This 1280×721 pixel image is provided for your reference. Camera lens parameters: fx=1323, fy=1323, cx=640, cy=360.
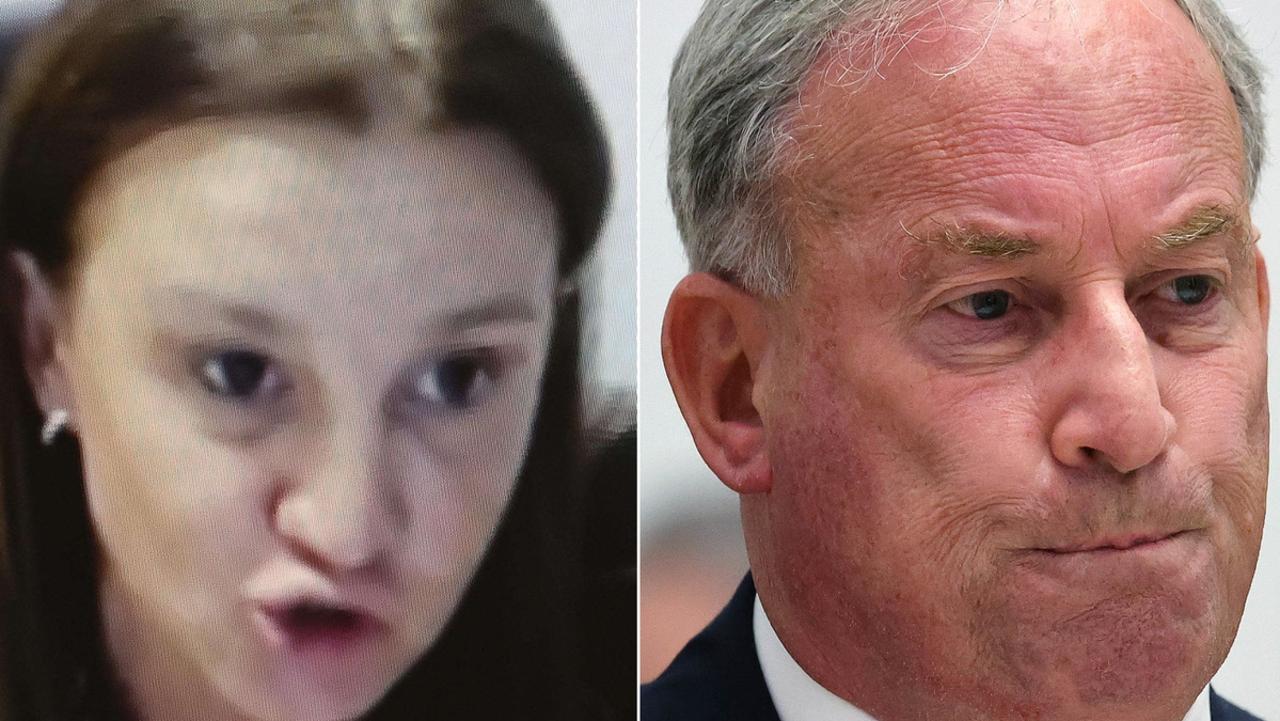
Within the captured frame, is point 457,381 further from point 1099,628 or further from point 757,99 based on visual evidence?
point 1099,628

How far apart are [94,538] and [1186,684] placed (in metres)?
1.16

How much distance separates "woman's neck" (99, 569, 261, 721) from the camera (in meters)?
1.47

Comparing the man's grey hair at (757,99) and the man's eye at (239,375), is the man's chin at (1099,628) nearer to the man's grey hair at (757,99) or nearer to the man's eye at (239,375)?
the man's grey hair at (757,99)

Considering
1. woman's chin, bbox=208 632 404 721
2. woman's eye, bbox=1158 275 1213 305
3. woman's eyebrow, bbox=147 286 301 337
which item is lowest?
woman's chin, bbox=208 632 404 721

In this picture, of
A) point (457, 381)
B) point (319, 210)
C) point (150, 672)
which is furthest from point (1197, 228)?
point (150, 672)

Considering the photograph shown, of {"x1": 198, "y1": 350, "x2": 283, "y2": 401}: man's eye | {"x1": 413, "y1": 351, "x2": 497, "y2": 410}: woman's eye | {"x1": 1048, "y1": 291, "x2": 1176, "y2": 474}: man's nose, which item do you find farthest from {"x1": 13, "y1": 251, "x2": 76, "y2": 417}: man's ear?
{"x1": 1048, "y1": 291, "x2": 1176, "y2": 474}: man's nose

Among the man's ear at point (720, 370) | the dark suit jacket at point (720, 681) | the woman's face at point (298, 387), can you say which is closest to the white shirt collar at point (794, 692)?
the dark suit jacket at point (720, 681)

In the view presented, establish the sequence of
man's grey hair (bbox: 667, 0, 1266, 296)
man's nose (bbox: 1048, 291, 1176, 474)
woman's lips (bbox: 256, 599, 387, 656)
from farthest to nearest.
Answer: woman's lips (bbox: 256, 599, 387, 656)
man's grey hair (bbox: 667, 0, 1266, 296)
man's nose (bbox: 1048, 291, 1176, 474)

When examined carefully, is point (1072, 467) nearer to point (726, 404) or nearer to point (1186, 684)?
point (1186, 684)

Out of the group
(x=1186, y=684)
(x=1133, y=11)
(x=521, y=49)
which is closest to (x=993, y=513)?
(x=1186, y=684)

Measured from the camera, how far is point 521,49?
1.50 m

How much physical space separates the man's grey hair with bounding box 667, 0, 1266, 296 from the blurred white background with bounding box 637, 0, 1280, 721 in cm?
4

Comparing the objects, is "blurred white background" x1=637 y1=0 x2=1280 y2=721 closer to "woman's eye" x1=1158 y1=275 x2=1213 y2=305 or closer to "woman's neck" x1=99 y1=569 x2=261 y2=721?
"woman's eye" x1=1158 y1=275 x2=1213 y2=305

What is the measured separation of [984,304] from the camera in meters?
1.30
